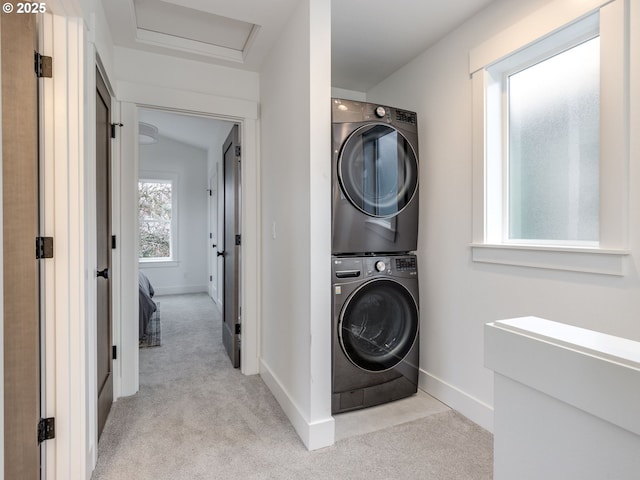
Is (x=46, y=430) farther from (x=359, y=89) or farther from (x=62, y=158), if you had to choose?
(x=359, y=89)

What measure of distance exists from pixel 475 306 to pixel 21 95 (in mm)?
2465

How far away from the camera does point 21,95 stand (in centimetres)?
133

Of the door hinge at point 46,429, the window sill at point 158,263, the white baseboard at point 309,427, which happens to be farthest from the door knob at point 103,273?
the window sill at point 158,263

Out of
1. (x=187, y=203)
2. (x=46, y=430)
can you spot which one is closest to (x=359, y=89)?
(x=46, y=430)

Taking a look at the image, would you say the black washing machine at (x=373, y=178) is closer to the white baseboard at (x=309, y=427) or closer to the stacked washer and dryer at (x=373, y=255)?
the stacked washer and dryer at (x=373, y=255)

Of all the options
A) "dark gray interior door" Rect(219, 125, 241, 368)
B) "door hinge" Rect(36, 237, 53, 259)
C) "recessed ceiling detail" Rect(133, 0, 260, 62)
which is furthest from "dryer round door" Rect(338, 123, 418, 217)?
"door hinge" Rect(36, 237, 53, 259)

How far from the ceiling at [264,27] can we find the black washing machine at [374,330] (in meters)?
1.50

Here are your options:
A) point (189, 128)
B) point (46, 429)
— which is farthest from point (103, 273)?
point (189, 128)

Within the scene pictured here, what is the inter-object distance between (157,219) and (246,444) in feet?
17.6

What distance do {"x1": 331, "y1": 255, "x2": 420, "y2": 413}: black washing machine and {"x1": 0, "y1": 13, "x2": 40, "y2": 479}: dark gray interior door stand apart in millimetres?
1419

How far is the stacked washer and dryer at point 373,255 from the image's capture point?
205 centimetres

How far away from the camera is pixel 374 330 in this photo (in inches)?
87.4

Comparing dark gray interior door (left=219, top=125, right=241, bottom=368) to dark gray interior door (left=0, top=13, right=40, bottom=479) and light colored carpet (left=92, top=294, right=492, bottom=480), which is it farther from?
dark gray interior door (left=0, top=13, right=40, bottom=479)

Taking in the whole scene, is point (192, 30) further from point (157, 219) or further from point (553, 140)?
point (157, 219)
